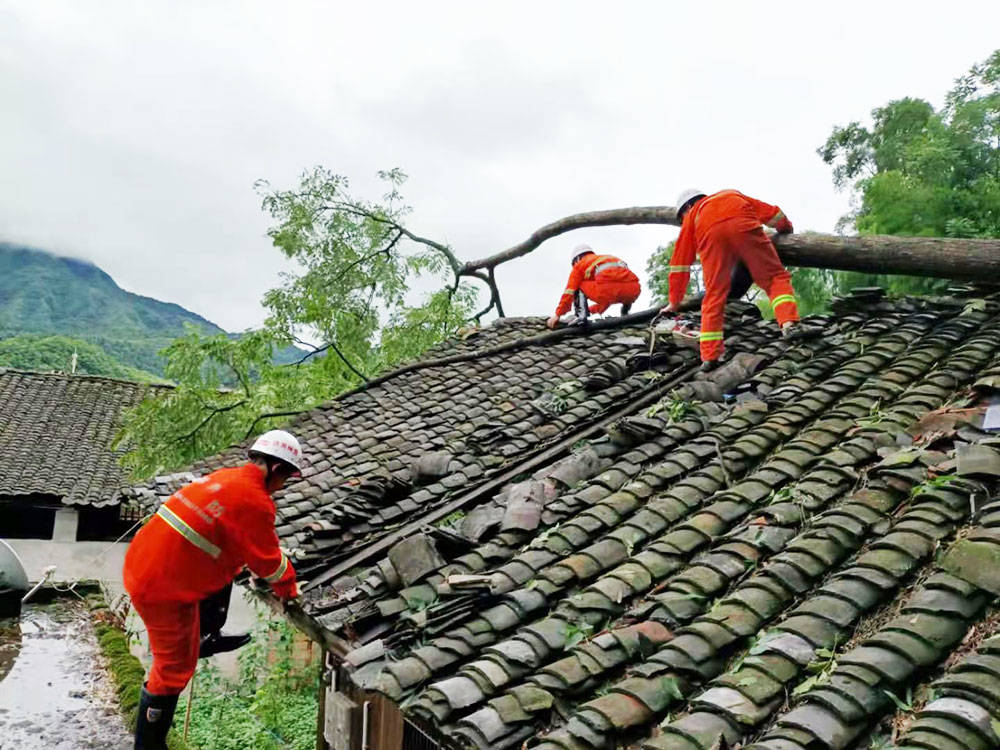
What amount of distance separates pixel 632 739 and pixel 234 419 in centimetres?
921

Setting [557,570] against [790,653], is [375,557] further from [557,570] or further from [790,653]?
[790,653]

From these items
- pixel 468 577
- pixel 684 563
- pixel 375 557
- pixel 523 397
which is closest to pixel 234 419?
pixel 523 397

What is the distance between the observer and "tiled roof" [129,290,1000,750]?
2414 millimetres

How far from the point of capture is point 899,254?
17.1ft

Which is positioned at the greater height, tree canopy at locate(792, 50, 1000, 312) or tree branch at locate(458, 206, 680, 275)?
tree canopy at locate(792, 50, 1000, 312)

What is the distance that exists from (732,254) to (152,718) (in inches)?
208

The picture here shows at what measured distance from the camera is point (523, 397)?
7.22m

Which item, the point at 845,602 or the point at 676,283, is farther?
the point at 676,283

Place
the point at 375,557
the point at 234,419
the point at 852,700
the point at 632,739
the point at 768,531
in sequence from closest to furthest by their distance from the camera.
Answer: the point at 852,700
the point at 632,739
the point at 768,531
the point at 375,557
the point at 234,419

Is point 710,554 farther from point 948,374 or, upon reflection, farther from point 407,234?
point 407,234

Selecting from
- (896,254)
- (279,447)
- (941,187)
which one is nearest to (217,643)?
(279,447)

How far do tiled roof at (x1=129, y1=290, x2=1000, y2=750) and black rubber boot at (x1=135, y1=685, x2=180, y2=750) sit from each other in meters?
1.11

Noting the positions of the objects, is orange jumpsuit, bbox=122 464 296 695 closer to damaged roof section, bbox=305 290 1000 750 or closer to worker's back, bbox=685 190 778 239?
damaged roof section, bbox=305 290 1000 750

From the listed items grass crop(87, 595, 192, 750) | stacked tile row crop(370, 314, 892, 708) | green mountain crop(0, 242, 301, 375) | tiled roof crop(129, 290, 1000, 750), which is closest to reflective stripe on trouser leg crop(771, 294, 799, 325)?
tiled roof crop(129, 290, 1000, 750)
